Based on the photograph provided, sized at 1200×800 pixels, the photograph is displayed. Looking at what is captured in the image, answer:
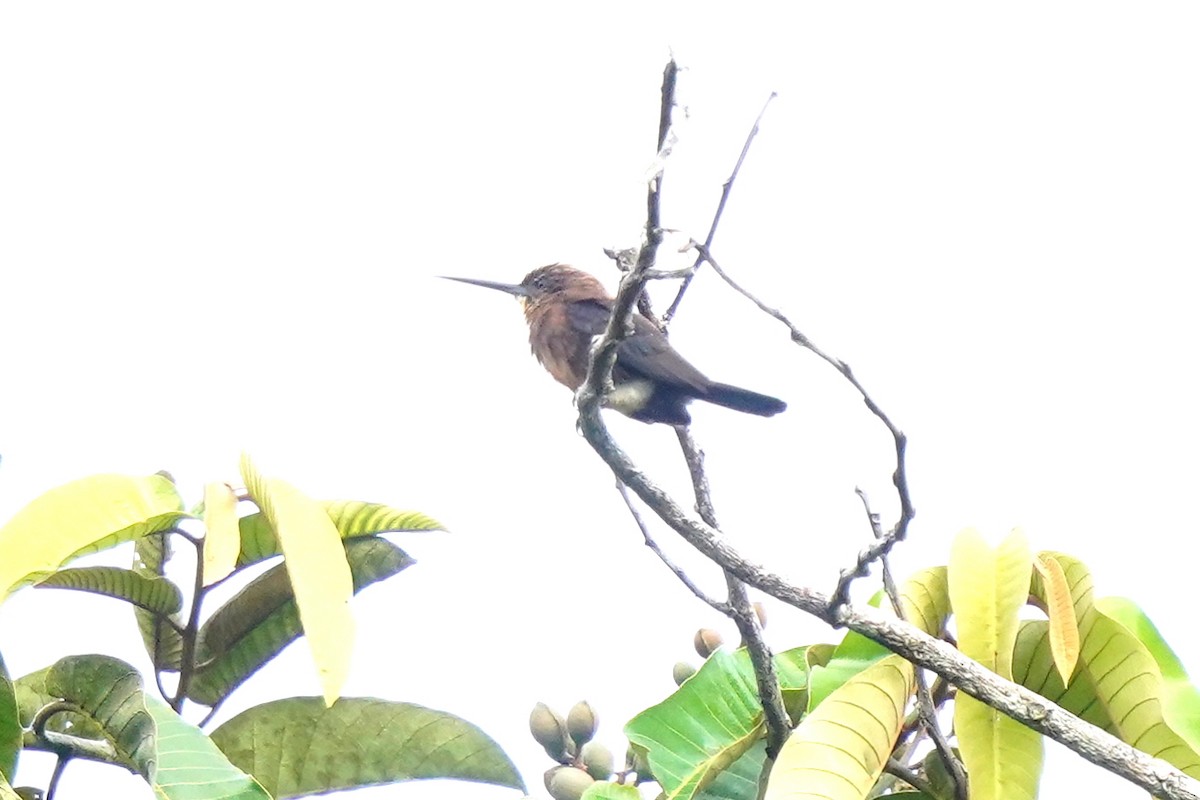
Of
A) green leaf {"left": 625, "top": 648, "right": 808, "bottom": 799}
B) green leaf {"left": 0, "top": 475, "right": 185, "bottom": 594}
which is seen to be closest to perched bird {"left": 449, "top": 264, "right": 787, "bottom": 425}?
green leaf {"left": 625, "top": 648, "right": 808, "bottom": 799}

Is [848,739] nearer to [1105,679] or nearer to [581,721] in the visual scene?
[1105,679]

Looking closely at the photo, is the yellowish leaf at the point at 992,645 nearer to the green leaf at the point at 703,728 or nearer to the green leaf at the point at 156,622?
the green leaf at the point at 703,728

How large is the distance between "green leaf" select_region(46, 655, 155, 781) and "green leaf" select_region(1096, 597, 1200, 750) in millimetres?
1377

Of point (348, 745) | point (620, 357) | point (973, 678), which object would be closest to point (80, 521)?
point (348, 745)

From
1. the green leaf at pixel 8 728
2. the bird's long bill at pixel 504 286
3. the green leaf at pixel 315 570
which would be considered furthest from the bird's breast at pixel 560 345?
the green leaf at pixel 8 728

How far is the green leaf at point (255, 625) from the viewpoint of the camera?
6.13 ft

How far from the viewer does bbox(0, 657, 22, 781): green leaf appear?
159 cm

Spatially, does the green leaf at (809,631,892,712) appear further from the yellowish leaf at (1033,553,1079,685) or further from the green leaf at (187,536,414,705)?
the green leaf at (187,536,414,705)

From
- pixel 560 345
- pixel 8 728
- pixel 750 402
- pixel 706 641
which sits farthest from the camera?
pixel 560 345

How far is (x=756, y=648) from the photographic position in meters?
1.93

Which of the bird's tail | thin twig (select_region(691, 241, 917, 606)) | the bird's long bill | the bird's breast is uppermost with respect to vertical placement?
the bird's long bill

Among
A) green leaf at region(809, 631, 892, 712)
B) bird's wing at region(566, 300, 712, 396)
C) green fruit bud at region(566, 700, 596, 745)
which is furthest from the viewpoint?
bird's wing at region(566, 300, 712, 396)

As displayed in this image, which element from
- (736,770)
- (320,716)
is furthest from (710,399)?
(320,716)

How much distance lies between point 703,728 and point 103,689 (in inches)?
33.5
